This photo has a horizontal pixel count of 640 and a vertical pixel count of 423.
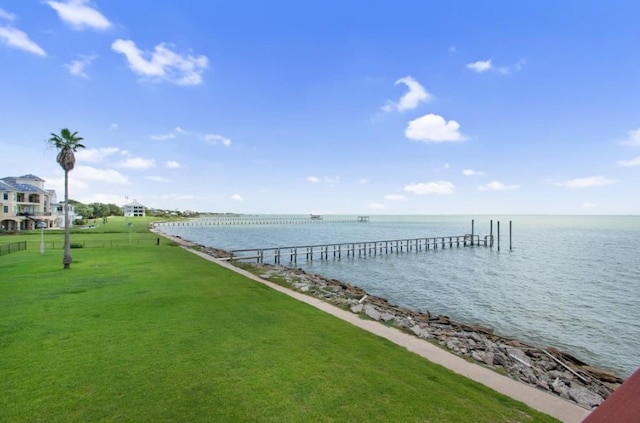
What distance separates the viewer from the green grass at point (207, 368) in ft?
21.2

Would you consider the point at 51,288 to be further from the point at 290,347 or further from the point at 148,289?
the point at 290,347

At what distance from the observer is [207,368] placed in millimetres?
8023

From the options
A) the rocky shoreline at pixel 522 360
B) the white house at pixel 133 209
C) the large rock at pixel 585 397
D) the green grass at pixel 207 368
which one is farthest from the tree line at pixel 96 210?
the large rock at pixel 585 397

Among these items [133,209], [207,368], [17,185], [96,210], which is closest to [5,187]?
[17,185]

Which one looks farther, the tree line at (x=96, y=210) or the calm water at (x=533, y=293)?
the tree line at (x=96, y=210)

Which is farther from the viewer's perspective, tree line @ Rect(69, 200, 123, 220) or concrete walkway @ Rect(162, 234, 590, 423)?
tree line @ Rect(69, 200, 123, 220)

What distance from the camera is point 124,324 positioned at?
1089 centimetres

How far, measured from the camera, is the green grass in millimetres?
6473

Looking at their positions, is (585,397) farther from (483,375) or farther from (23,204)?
(23,204)

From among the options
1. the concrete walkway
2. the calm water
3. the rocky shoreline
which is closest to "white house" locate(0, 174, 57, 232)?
the calm water

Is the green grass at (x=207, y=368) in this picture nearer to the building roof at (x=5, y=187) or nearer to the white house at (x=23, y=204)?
the building roof at (x=5, y=187)

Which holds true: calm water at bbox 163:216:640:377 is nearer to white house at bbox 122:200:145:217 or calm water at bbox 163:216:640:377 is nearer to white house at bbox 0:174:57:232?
white house at bbox 0:174:57:232

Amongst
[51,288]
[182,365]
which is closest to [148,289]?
[51,288]

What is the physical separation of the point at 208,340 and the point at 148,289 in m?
7.97
